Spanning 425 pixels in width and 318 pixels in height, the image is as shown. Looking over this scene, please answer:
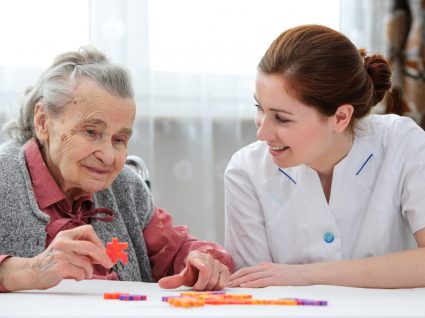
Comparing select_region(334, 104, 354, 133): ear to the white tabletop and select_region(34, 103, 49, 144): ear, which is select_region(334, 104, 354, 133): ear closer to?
the white tabletop

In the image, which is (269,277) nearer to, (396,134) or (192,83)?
(396,134)

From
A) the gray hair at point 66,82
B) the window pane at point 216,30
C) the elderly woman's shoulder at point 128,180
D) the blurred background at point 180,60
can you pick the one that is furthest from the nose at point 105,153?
the window pane at point 216,30

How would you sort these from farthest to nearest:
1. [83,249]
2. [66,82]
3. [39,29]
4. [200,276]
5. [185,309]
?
[39,29] → [66,82] → [200,276] → [83,249] → [185,309]

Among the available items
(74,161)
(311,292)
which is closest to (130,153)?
(74,161)

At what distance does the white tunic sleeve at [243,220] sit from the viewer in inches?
82.7

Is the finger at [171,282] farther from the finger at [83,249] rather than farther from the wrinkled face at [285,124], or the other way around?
the wrinkled face at [285,124]

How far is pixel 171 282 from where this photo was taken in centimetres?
168

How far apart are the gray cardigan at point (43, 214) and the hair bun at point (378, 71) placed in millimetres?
718

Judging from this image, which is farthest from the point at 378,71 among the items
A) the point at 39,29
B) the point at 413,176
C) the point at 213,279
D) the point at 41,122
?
the point at 39,29

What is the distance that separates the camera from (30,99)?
196 cm

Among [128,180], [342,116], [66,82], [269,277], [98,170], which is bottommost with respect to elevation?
[269,277]

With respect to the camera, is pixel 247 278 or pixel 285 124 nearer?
pixel 247 278

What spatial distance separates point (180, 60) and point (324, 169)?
102 cm

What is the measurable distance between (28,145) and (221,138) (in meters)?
1.28
